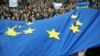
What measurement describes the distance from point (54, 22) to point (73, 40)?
23.0 inches

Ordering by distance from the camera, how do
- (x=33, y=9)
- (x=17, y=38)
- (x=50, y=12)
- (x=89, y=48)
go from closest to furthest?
Answer: (x=89, y=48)
(x=17, y=38)
(x=50, y=12)
(x=33, y=9)

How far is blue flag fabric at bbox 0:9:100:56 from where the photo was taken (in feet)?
22.9

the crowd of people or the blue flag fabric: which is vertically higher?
the blue flag fabric

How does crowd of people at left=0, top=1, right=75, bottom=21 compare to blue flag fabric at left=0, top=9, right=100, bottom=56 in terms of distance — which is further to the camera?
crowd of people at left=0, top=1, right=75, bottom=21

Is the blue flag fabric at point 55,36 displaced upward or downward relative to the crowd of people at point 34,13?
upward

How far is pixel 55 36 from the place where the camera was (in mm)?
7184

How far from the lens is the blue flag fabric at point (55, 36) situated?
22.9ft

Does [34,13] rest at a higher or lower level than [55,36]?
lower

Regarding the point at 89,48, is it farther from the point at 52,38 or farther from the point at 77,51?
the point at 52,38

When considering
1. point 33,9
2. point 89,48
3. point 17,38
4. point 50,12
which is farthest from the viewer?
point 33,9

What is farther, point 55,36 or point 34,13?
point 34,13

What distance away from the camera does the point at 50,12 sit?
626 inches

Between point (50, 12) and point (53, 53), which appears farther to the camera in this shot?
point (50, 12)

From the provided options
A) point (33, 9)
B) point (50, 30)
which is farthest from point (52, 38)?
point (33, 9)
